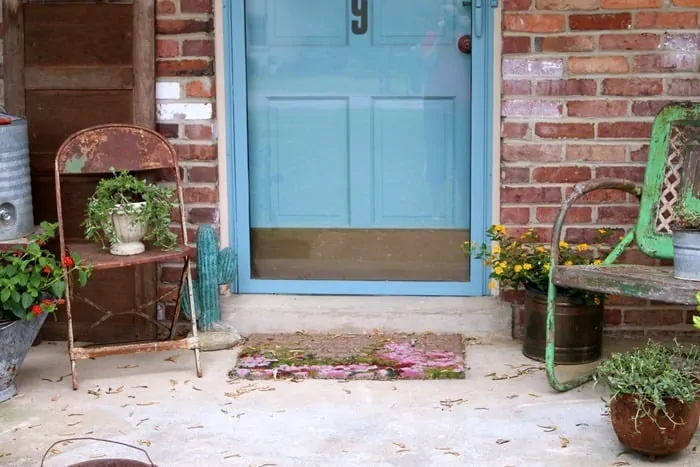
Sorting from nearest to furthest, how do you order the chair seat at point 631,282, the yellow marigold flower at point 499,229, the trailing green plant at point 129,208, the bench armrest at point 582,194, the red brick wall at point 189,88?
1. the chair seat at point 631,282
2. the bench armrest at point 582,194
3. the trailing green plant at point 129,208
4. the yellow marigold flower at point 499,229
5. the red brick wall at point 189,88

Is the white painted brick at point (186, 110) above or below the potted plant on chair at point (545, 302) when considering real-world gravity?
above

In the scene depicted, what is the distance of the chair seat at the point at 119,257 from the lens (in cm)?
393

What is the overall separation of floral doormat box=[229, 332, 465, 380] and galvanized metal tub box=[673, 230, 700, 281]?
96 centimetres

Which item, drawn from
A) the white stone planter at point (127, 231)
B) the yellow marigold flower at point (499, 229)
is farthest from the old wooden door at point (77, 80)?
the yellow marigold flower at point (499, 229)

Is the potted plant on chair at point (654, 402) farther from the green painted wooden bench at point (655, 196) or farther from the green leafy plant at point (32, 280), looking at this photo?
the green leafy plant at point (32, 280)

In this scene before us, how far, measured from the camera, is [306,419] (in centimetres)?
364

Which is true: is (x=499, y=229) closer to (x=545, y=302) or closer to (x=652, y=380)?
(x=545, y=302)

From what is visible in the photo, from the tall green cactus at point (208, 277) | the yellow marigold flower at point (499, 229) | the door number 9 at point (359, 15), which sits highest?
the door number 9 at point (359, 15)

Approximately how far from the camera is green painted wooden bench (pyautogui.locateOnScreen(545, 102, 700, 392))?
3.75 m

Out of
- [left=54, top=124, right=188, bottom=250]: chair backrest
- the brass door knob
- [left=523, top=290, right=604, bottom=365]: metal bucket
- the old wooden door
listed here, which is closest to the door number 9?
the brass door knob

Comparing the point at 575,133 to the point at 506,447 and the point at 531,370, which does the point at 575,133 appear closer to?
the point at 531,370

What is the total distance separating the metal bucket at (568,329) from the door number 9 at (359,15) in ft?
4.48

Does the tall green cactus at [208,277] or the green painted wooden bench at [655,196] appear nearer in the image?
the green painted wooden bench at [655,196]

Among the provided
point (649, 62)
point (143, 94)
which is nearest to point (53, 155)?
point (143, 94)
